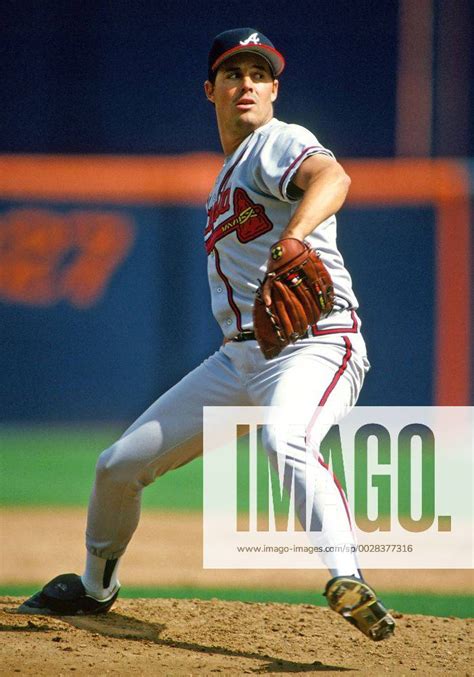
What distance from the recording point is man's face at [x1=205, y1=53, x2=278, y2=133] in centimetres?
281

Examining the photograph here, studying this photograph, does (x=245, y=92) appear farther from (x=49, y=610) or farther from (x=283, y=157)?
(x=49, y=610)

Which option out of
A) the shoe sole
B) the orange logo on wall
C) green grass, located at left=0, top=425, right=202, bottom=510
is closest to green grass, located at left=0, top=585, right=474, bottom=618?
the shoe sole

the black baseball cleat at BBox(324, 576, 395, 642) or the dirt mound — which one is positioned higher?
the black baseball cleat at BBox(324, 576, 395, 642)

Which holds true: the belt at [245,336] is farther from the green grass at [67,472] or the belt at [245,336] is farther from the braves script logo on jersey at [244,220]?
the green grass at [67,472]

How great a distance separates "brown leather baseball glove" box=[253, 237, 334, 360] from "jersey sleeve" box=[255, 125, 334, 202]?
7.6 inches

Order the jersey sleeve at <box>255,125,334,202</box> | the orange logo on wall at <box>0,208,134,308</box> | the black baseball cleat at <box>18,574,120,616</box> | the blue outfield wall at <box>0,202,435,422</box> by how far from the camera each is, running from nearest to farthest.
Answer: the jersey sleeve at <box>255,125,334,202</box> → the black baseball cleat at <box>18,574,120,616</box> → the blue outfield wall at <box>0,202,435,422</box> → the orange logo on wall at <box>0,208,134,308</box>

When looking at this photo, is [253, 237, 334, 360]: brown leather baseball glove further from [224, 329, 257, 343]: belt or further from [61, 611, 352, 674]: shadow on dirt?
[61, 611, 352, 674]: shadow on dirt

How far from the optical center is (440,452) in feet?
21.5

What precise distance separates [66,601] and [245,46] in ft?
5.14

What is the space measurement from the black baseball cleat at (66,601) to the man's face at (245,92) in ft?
4.33

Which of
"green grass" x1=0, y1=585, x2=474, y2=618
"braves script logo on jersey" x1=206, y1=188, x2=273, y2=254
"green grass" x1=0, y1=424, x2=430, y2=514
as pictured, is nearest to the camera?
"braves script logo on jersey" x1=206, y1=188, x2=273, y2=254

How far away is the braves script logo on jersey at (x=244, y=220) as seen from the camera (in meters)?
2.64

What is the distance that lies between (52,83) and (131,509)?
503cm

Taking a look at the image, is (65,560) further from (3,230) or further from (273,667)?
(3,230)
